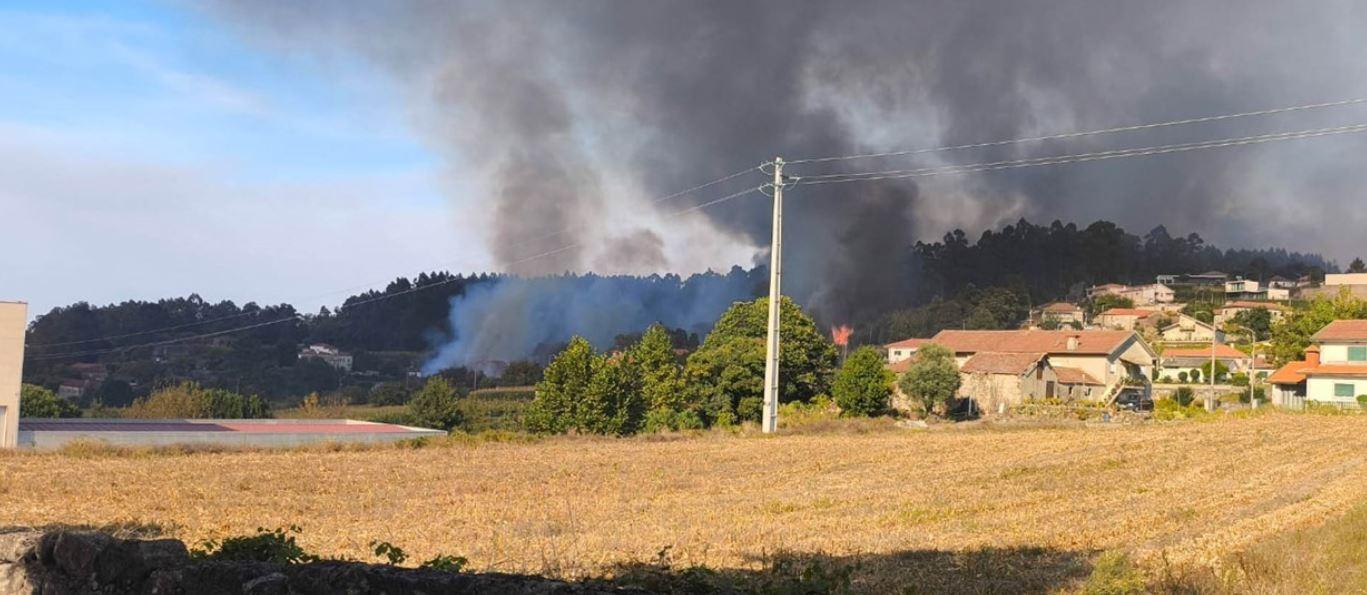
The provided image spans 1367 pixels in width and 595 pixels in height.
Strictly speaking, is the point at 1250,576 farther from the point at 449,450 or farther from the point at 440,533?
the point at 449,450

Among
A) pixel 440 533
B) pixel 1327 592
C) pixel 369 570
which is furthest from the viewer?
pixel 440 533

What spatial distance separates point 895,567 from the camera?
11945mm

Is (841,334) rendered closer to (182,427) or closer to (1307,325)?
(1307,325)

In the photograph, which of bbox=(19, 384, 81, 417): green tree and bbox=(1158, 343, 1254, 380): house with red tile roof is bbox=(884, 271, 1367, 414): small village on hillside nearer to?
bbox=(1158, 343, 1254, 380): house with red tile roof

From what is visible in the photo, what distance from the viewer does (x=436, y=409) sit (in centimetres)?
8119

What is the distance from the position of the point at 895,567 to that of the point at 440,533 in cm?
668

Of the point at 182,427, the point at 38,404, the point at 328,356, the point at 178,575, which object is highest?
the point at 328,356

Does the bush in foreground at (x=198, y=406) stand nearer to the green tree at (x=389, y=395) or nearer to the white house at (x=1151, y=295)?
the green tree at (x=389, y=395)

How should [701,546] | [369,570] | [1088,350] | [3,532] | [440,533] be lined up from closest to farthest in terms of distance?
[369,570], [3,532], [701,546], [440,533], [1088,350]

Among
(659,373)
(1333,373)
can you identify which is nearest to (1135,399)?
(1333,373)

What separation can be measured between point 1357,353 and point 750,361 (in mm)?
39025

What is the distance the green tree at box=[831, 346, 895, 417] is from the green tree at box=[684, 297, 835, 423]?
5.12 m

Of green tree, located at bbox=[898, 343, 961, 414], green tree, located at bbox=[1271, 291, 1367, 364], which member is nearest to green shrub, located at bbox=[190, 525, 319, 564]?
green tree, located at bbox=[898, 343, 961, 414]

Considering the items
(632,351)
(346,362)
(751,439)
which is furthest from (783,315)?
(346,362)
